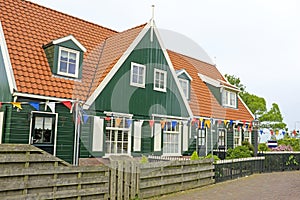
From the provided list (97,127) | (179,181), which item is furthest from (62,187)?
(97,127)

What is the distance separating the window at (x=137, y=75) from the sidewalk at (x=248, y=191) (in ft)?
19.1

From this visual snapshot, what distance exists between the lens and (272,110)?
136 feet

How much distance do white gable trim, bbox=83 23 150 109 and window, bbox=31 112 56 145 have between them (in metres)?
1.45

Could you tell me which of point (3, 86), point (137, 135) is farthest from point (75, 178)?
point (137, 135)

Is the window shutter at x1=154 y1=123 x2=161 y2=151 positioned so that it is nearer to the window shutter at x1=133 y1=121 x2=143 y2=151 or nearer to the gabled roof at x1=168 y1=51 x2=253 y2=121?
the window shutter at x1=133 y1=121 x2=143 y2=151

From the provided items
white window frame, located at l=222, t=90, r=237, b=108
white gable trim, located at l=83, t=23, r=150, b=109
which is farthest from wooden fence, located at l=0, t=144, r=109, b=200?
white window frame, located at l=222, t=90, r=237, b=108

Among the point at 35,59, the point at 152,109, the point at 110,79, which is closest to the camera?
the point at 35,59

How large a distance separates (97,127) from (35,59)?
3.73 metres

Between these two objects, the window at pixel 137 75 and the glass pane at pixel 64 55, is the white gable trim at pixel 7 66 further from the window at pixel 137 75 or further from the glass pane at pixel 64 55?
the window at pixel 137 75

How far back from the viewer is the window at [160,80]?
52.5ft

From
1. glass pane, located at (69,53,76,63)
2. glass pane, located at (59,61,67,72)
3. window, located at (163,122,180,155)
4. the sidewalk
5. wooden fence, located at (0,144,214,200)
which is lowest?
the sidewalk

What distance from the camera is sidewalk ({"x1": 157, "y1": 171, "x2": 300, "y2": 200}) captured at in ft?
32.9

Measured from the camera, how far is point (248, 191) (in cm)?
1111

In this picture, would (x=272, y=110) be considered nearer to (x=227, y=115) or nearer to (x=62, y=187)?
(x=227, y=115)
